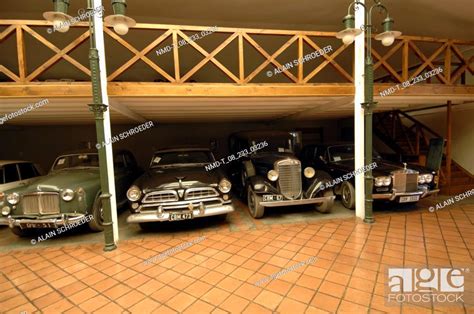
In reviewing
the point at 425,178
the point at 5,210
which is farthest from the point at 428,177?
the point at 5,210

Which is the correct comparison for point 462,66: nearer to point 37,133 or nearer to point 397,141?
point 397,141

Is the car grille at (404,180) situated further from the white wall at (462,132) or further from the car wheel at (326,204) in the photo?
the white wall at (462,132)

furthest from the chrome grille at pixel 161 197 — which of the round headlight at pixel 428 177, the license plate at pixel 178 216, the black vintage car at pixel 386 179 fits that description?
the round headlight at pixel 428 177

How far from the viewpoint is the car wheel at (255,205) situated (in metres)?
4.48

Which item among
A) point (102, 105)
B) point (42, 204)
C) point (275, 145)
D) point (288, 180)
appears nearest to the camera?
point (102, 105)

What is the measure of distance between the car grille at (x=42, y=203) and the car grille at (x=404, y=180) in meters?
6.27

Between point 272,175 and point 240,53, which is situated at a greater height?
point 240,53

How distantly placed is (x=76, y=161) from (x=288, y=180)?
4738mm

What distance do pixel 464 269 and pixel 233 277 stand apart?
2.76 metres

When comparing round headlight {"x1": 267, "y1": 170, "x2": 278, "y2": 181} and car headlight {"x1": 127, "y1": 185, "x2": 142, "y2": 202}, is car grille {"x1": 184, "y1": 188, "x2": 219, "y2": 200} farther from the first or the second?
round headlight {"x1": 267, "y1": 170, "x2": 278, "y2": 181}

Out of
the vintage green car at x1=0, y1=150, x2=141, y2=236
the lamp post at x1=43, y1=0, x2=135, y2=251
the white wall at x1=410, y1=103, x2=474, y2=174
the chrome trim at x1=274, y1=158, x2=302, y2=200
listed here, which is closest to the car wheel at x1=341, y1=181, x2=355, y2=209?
the chrome trim at x1=274, y1=158, x2=302, y2=200

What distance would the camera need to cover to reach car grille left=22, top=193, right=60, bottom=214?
373 cm

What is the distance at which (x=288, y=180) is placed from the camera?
4.51 metres

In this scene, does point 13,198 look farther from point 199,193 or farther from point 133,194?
point 199,193
